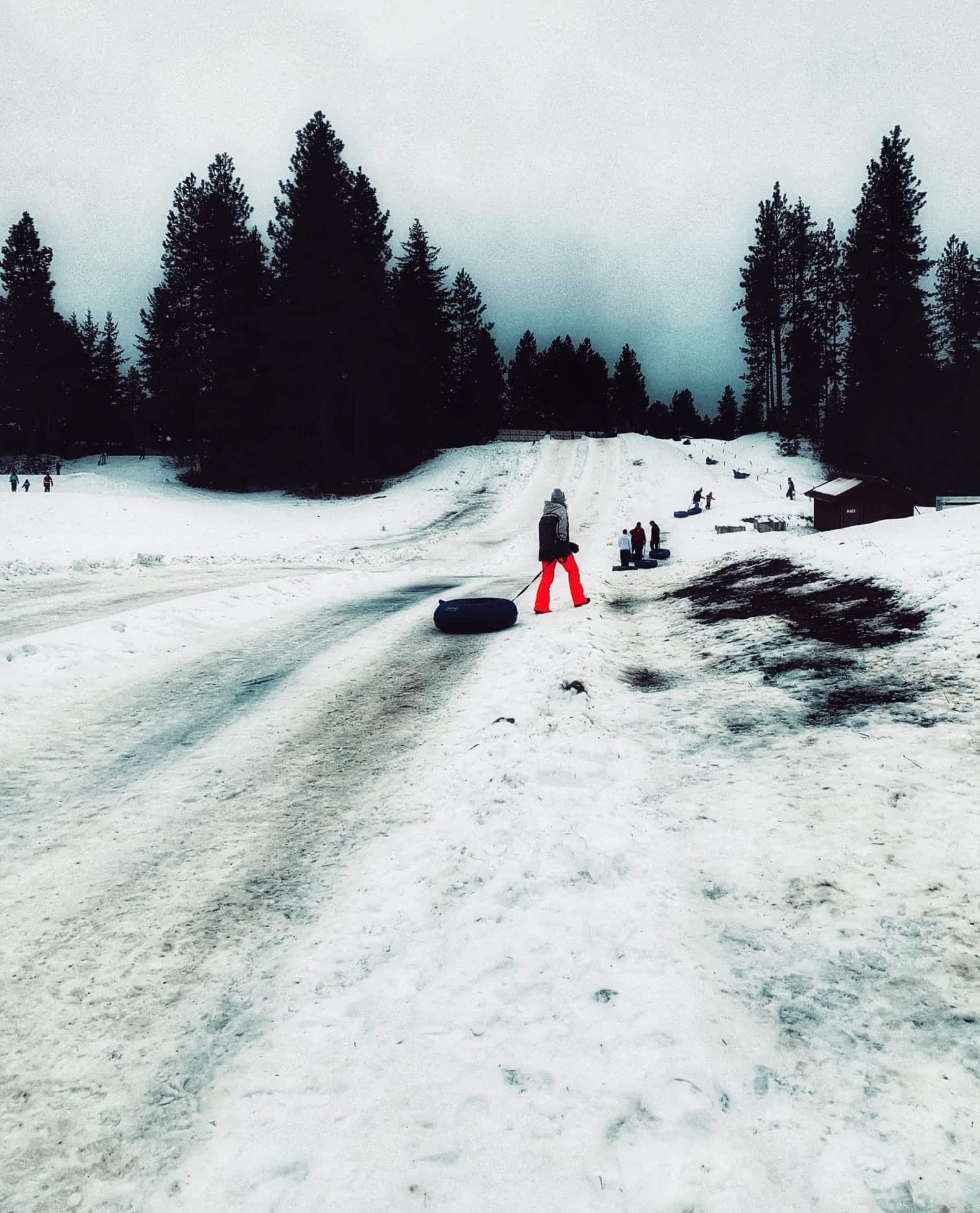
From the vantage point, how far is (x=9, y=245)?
4997cm

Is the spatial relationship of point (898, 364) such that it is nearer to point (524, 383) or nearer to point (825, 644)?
point (825, 644)

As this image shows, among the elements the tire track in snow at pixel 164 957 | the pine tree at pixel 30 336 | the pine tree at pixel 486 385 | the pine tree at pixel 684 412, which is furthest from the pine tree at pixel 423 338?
the pine tree at pixel 684 412

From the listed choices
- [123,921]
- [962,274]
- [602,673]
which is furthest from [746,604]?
[962,274]

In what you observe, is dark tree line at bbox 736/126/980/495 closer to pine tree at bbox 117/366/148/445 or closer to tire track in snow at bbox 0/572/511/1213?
tire track in snow at bbox 0/572/511/1213

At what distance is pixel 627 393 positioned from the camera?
10144 centimetres

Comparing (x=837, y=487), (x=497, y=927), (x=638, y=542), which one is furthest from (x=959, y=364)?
(x=497, y=927)

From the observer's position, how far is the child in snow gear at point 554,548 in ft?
35.8

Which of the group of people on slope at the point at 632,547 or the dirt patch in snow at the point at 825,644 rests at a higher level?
the group of people on slope at the point at 632,547

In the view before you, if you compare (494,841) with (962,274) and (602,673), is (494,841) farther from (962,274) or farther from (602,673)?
(962,274)

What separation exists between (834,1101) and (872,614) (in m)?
7.76

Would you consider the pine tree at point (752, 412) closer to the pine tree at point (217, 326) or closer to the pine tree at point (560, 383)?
the pine tree at point (560, 383)

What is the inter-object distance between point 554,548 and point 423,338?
4301 centimetres

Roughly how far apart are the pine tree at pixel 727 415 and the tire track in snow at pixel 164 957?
429 feet

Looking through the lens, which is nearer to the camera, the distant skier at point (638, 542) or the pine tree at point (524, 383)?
the distant skier at point (638, 542)
